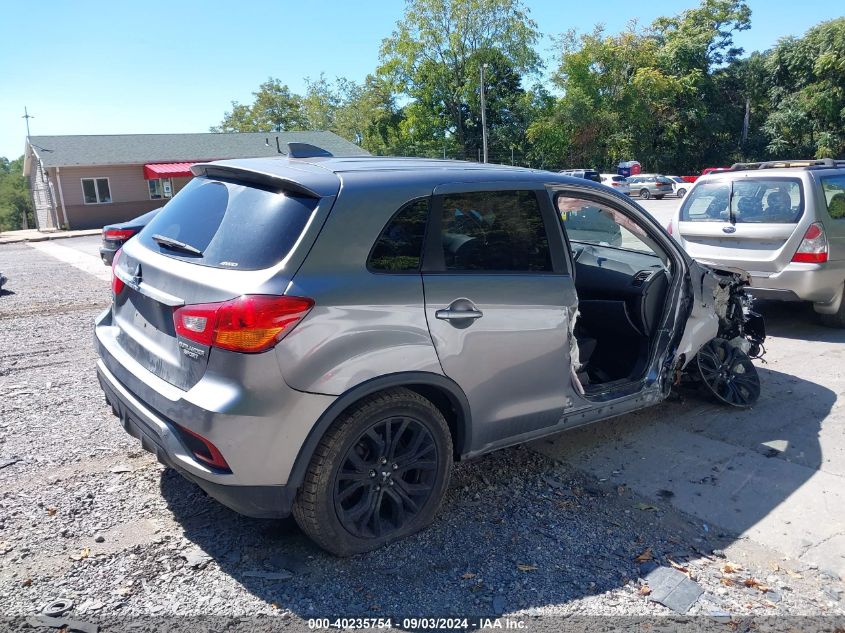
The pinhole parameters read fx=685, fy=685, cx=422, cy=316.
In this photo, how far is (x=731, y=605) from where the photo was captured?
9.73 ft

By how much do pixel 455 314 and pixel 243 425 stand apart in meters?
1.11

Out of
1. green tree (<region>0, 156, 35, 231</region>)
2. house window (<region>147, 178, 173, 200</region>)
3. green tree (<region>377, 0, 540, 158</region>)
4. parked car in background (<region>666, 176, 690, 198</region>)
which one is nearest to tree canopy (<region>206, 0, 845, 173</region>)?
green tree (<region>377, 0, 540, 158</region>)

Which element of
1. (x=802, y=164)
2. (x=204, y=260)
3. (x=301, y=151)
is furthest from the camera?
(x=802, y=164)

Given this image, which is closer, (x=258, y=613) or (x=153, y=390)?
(x=258, y=613)

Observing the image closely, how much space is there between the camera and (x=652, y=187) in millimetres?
38219

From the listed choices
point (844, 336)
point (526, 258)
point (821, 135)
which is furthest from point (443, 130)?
point (526, 258)

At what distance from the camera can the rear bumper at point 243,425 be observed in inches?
109

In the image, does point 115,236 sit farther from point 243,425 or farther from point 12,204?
point 12,204

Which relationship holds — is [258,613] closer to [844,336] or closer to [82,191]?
[844,336]

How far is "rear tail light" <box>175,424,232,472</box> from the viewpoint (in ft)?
9.28

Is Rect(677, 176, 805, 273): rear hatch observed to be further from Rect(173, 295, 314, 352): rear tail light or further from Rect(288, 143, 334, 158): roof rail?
Rect(173, 295, 314, 352): rear tail light

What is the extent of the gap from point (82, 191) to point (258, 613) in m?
34.6

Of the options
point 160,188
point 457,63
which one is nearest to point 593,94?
point 457,63

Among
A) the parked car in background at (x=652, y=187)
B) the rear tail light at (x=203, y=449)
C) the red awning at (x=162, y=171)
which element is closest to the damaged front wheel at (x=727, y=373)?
the rear tail light at (x=203, y=449)
